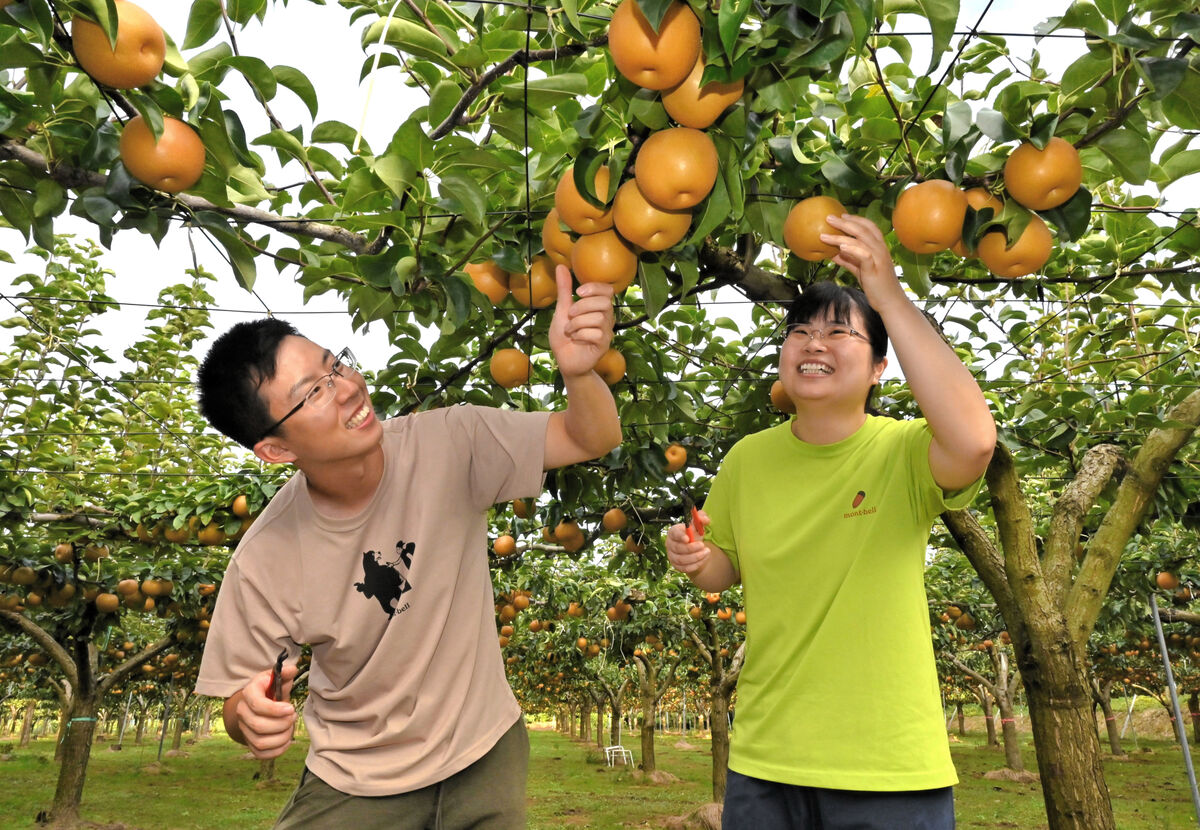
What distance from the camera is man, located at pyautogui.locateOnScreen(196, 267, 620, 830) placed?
175cm

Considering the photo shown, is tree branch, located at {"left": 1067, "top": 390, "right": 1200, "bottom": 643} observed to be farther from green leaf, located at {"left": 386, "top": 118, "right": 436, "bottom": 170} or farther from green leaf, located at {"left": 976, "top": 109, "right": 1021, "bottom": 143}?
green leaf, located at {"left": 386, "top": 118, "right": 436, "bottom": 170}

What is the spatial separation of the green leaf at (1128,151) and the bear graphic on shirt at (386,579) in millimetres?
1667

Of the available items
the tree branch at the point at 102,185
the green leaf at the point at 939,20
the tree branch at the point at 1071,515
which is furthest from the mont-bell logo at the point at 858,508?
the tree branch at the point at 1071,515

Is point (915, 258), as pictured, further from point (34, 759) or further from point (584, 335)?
point (34, 759)

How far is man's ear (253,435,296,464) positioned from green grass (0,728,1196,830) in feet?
38.2

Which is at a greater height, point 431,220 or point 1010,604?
point 431,220

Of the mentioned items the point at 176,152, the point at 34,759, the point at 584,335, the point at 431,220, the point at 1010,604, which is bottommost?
the point at 34,759

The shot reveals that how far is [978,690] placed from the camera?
24.8 meters

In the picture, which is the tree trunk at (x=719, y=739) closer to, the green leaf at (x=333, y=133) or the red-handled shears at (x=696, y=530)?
the red-handled shears at (x=696, y=530)

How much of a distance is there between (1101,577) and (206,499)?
5170mm

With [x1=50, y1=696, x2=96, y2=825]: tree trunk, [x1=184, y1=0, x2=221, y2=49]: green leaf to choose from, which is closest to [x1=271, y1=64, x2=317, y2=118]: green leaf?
[x1=184, y1=0, x2=221, y2=49]: green leaf

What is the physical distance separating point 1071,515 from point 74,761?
11.7 m

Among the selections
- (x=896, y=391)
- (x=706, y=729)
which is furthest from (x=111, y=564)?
(x=706, y=729)

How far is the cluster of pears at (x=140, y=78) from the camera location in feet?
4.60
